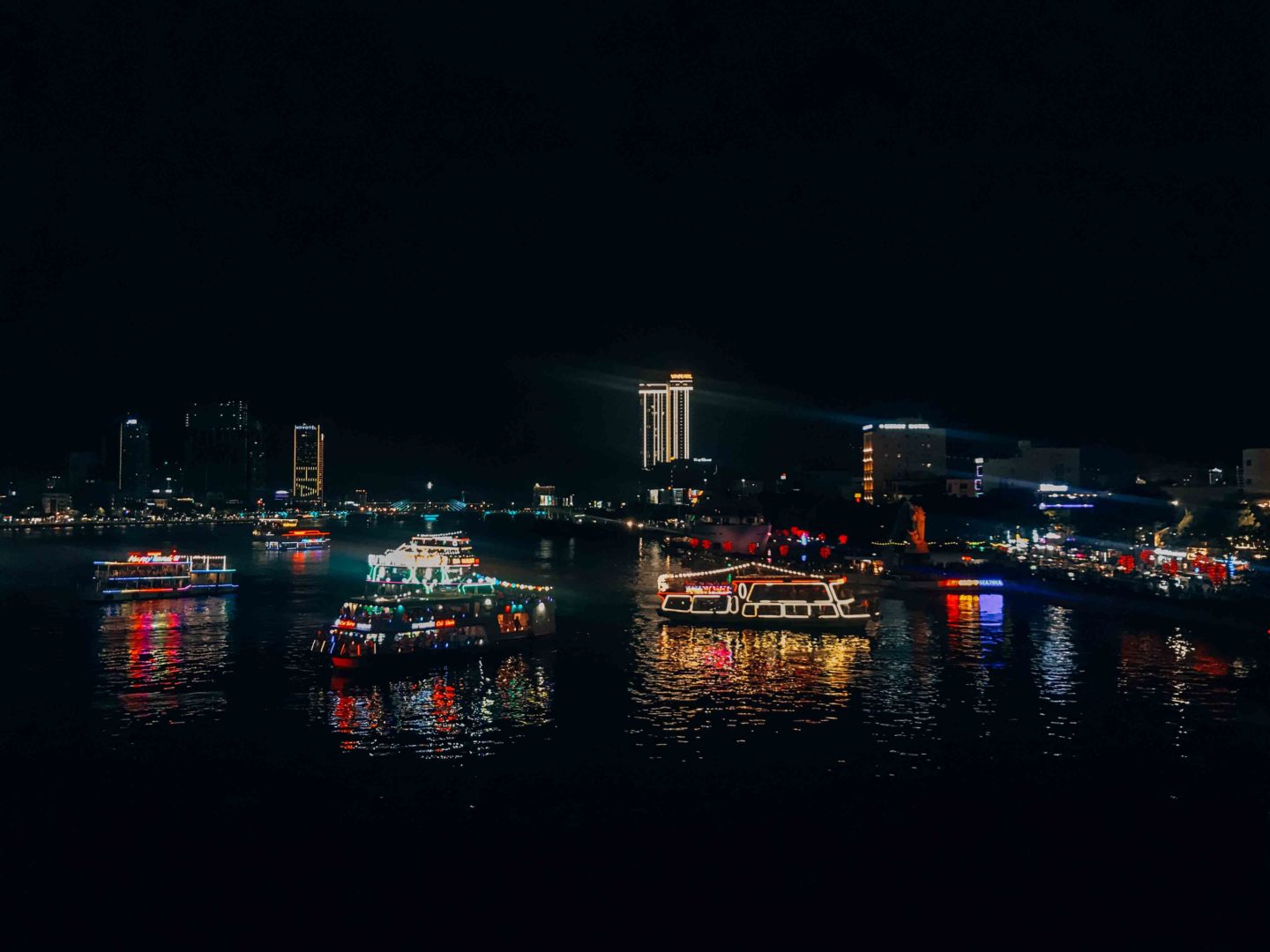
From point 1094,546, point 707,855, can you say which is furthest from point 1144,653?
point 1094,546

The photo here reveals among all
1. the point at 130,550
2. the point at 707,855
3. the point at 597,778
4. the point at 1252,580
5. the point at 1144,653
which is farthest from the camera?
the point at 130,550

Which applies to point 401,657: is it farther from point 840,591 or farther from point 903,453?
point 903,453

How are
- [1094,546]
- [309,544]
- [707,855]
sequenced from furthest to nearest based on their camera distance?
[309,544] < [1094,546] < [707,855]

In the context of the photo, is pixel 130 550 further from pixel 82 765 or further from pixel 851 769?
pixel 851 769

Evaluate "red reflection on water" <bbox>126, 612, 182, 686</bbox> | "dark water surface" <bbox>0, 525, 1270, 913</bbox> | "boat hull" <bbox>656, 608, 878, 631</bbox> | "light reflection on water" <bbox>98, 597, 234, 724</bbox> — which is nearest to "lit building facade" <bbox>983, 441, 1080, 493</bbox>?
"dark water surface" <bbox>0, 525, 1270, 913</bbox>

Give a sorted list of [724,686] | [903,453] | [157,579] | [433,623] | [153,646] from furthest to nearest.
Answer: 1. [903,453]
2. [157,579]
3. [153,646]
4. [433,623]
5. [724,686]

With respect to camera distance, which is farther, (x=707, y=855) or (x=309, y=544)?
(x=309, y=544)

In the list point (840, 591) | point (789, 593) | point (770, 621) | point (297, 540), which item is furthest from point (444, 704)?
point (297, 540)
